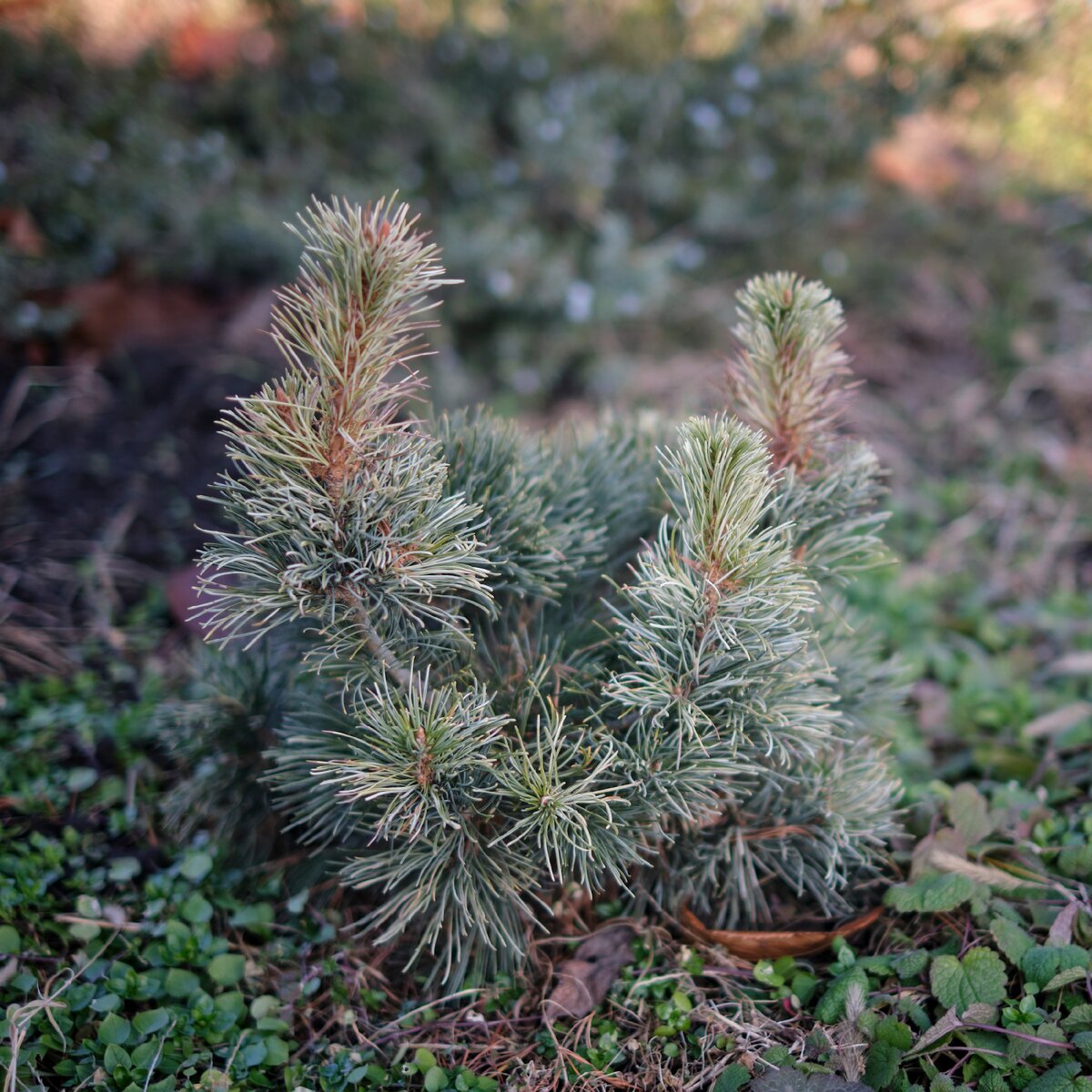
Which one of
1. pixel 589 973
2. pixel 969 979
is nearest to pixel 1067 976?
pixel 969 979

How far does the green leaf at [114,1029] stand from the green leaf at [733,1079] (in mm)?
971

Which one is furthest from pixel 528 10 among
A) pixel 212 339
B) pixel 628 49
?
pixel 212 339

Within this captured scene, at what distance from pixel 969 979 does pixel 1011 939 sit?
126mm

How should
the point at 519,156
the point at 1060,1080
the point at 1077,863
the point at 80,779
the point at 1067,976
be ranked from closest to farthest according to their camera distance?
the point at 1060,1080 → the point at 1067,976 → the point at 1077,863 → the point at 80,779 → the point at 519,156

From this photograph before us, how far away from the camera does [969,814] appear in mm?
1713

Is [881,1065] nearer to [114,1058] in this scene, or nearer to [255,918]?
[255,918]

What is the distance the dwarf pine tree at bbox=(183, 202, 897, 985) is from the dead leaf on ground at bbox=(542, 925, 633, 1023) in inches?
3.6

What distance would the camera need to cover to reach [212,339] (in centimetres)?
340

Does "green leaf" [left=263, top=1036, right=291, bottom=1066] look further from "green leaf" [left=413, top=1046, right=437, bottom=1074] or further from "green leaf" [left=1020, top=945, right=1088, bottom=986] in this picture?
"green leaf" [left=1020, top=945, right=1088, bottom=986]

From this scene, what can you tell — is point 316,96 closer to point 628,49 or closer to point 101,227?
point 101,227

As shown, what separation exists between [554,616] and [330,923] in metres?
0.72

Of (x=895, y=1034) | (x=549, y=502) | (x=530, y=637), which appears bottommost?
(x=895, y=1034)

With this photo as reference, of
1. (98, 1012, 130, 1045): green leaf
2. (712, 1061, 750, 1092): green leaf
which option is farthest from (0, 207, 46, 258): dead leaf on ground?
(712, 1061, 750, 1092): green leaf

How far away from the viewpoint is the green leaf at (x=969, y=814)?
5.53 feet
